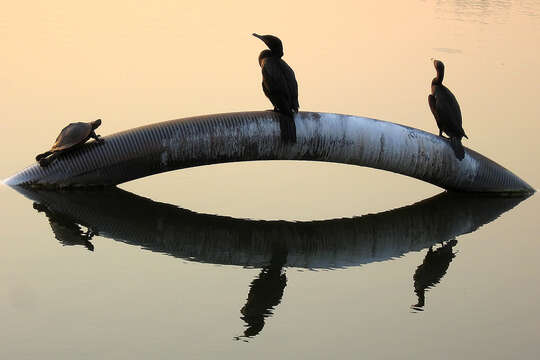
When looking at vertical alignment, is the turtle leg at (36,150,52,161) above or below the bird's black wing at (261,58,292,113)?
below

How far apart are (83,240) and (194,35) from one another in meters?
10.6

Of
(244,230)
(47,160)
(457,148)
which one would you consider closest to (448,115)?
(457,148)

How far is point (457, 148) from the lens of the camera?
38.6 ft

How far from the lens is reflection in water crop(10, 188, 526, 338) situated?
952 centimetres

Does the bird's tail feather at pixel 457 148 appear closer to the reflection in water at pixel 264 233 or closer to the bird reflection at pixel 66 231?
the reflection in water at pixel 264 233

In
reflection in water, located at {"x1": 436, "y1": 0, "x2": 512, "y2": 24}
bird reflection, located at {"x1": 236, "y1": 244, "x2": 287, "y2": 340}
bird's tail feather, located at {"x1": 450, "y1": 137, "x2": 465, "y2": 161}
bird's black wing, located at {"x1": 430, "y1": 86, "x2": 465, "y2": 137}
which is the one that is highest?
reflection in water, located at {"x1": 436, "y1": 0, "x2": 512, "y2": 24}

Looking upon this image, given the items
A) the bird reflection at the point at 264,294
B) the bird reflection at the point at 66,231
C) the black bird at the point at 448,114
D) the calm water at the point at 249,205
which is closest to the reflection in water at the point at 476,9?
the calm water at the point at 249,205

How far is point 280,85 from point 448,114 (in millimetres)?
1973

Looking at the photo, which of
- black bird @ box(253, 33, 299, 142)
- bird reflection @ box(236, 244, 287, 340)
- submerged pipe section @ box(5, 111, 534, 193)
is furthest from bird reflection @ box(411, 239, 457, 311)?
black bird @ box(253, 33, 299, 142)

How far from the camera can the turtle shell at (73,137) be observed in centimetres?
1072

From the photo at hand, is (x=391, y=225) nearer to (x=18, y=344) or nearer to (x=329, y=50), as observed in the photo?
(x=18, y=344)

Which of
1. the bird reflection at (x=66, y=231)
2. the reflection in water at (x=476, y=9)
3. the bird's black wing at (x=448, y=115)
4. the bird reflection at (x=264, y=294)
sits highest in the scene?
the reflection in water at (x=476, y=9)

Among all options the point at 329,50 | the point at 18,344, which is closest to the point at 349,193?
the point at 18,344

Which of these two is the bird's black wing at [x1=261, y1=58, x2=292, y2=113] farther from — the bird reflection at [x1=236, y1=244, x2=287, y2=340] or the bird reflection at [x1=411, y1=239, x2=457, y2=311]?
the bird reflection at [x1=411, y1=239, x2=457, y2=311]
